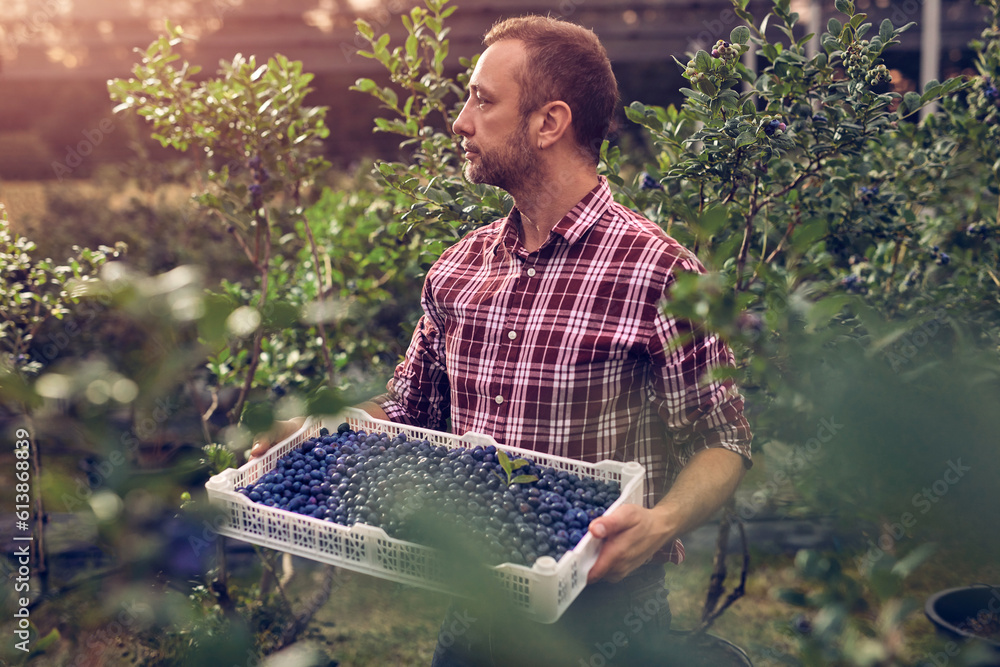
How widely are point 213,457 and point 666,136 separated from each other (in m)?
1.56

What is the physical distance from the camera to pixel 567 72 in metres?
1.80

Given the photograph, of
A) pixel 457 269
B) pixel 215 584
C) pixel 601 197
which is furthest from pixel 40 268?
pixel 601 197

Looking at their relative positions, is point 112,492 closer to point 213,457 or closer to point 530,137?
point 213,457

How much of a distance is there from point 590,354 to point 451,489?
0.55 m

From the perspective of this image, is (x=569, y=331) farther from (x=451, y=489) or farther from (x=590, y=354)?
(x=451, y=489)

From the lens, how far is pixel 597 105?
6.16 ft

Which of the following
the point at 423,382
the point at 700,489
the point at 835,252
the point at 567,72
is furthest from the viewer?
the point at 835,252

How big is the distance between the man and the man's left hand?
34 millimetres

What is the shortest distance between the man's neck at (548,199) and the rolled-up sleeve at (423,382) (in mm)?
339

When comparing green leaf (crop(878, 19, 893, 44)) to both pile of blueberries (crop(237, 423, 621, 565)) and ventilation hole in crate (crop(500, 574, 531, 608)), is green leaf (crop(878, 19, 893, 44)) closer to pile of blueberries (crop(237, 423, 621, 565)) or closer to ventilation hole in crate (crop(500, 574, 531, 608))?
pile of blueberries (crop(237, 423, 621, 565))

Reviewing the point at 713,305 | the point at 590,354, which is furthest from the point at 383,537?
the point at 713,305

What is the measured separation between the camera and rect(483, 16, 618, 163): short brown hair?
1.77 metres

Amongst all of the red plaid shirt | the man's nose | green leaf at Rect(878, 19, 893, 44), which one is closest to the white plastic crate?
the red plaid shirt

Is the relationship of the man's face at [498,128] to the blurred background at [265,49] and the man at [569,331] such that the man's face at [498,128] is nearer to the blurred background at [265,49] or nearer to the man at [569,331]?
the man at [569,331]
